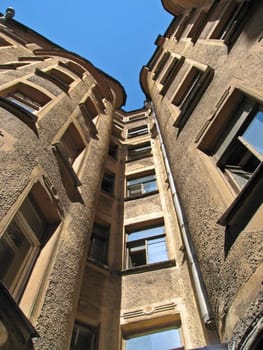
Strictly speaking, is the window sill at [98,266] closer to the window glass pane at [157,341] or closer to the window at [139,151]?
the window glass pane at [157,341]

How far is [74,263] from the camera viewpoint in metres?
6.42

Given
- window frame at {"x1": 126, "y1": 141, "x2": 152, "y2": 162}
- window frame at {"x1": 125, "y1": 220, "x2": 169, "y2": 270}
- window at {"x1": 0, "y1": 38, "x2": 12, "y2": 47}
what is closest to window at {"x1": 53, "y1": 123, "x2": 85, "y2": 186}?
window frame at {"x1": 125, "y1": 220, "x2": 169, "y2": 270}

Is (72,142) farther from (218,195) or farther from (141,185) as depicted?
(218,195)

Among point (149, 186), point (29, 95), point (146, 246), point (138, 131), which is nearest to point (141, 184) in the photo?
point (149, 186)

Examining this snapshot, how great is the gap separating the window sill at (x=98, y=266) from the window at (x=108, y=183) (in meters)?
4.73

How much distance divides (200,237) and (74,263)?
95.7 inches

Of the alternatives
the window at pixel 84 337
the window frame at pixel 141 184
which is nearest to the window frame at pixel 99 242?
the window at pixel 84 337

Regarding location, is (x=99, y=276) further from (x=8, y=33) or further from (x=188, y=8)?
(x=8, y=33)

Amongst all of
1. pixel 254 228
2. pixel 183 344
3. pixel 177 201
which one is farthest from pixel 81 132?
pixel 254 228

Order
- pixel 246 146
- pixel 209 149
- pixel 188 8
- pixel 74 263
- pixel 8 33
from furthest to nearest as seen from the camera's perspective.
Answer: pixel 8 33, pixel 188 8, pixel 209 149, pixel 74 263, pixel 246 146

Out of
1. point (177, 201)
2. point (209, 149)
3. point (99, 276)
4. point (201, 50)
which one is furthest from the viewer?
point (201, 50)

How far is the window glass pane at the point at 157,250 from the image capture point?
9.17 metres

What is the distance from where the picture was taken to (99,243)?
32.0 feet

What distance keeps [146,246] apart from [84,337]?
12.1ft
